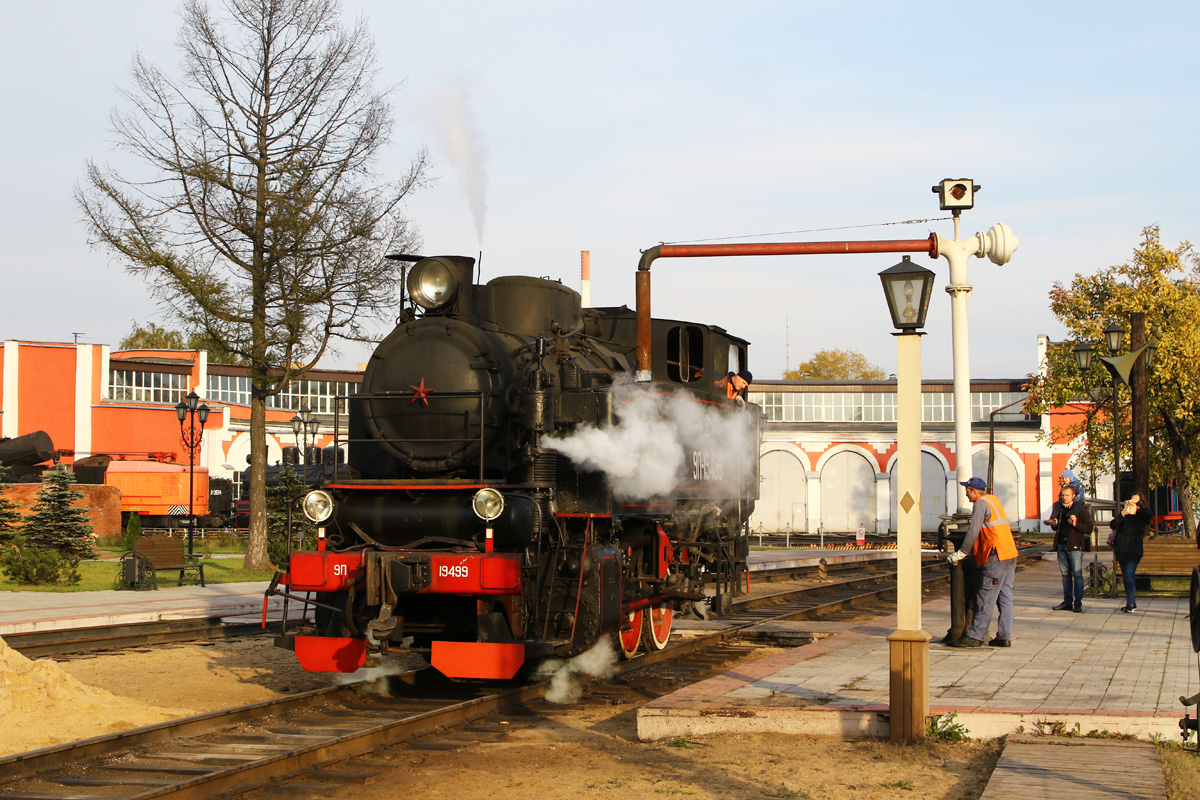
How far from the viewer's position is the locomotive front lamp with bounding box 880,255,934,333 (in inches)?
290

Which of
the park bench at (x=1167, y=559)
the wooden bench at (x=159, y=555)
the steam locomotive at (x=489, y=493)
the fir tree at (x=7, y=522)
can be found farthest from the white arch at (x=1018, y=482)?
the steam locomotive at (x=489, y=493)

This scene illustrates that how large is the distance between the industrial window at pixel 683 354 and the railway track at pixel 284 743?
3032 mm

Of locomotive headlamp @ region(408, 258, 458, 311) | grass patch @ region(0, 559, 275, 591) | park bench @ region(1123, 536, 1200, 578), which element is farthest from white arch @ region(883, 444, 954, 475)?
locomotive headlamp @ region(408, 258, 458, 311)

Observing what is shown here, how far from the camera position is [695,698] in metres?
8.04

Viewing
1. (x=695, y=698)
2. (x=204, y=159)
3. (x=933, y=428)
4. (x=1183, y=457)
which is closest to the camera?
(x=695, y=698)

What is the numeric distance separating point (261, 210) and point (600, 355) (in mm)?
11618

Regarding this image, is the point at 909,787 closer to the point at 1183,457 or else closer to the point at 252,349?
the point at 252,349

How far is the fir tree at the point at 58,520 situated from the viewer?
2381 cm

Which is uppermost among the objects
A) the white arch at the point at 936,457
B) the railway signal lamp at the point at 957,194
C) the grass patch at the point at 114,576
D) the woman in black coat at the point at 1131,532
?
the railway signal lamp at the point at 957,194

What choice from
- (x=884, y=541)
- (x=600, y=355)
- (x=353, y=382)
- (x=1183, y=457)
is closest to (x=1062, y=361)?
(x=1183, y=457)

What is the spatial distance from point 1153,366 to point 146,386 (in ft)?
127

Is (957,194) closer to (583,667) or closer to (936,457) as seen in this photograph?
(583,667)

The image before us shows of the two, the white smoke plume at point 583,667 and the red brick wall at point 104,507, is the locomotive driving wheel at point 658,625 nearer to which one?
the white smoke plume at point 583,667

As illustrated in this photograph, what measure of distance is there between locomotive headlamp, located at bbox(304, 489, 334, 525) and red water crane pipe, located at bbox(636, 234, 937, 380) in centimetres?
326
